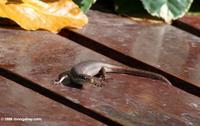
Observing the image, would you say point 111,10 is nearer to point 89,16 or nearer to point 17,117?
point 89,16

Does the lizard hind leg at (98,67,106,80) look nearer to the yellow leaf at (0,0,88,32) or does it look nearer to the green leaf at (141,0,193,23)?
the yellow leaf at (0,0,88,32)

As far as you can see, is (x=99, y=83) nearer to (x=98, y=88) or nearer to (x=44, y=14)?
(x=98, y=88)

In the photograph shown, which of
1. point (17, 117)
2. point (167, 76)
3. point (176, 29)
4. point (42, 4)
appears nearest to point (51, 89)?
point (17, 117)

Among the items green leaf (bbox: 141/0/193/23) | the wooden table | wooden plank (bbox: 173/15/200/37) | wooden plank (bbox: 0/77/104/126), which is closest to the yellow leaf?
the wooden table

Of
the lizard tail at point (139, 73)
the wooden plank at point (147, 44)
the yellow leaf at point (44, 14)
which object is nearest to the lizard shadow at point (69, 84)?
the lizard tail at point (139, 73)

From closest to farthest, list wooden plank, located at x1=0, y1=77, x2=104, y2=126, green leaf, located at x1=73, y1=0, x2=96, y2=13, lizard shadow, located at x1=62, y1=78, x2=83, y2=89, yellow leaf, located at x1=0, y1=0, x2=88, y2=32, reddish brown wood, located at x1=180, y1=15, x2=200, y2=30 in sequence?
wooden plank, located at x1=0, y1=77, x2=104, y2=126, lizard shadow, located at x1=62, y1=78, x2=83, y2=89, yellow leaf, located at x1=0, y1=0, x2=88, y2=32, green leaf, located at x1=73, y1=0, x2=96, y2=13, reddish brown wood, located at x1=180, y1=15, x2=200, y2=30

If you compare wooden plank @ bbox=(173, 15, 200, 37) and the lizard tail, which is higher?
A: the lizard tail

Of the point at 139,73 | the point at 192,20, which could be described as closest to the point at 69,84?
the point at 139,73
